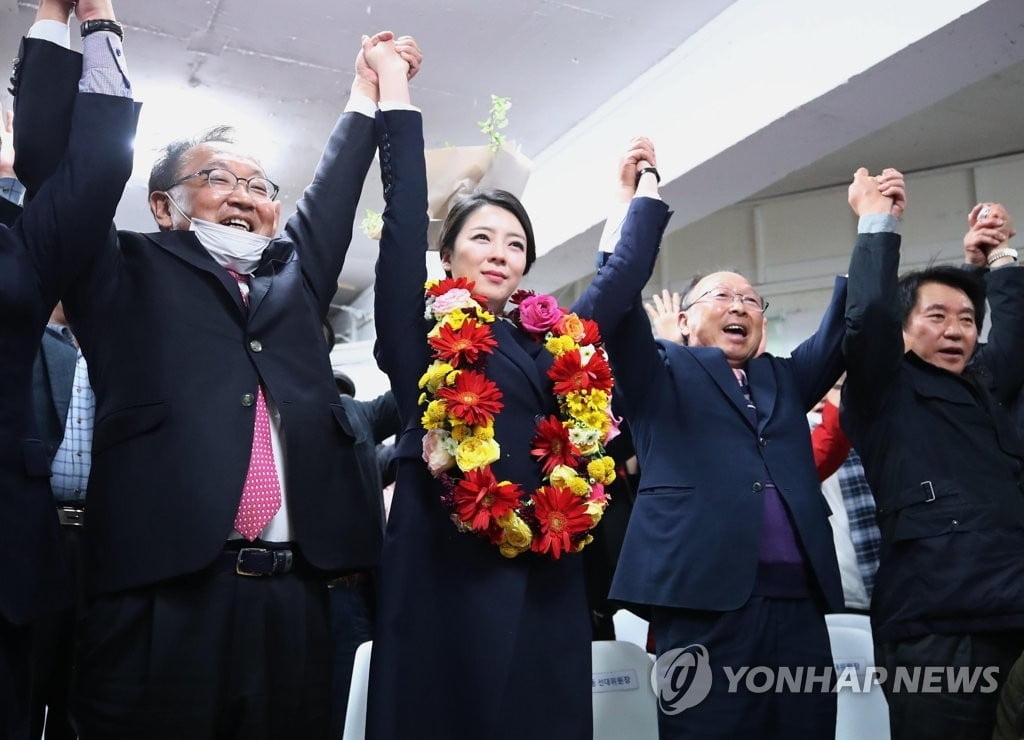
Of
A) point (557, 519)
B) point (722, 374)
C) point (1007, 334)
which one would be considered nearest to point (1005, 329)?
point (1007, 334)

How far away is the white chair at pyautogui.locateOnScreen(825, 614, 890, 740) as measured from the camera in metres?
2.72

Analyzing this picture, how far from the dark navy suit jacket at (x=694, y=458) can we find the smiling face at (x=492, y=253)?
0.69 ft

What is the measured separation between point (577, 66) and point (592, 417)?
291 centimetres

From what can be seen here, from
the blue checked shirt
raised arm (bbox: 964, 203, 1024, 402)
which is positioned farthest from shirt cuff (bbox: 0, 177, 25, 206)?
raised arm (bbox: 964, 203, 1024, 402)

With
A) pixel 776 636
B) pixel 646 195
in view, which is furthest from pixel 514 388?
pixel 776 636

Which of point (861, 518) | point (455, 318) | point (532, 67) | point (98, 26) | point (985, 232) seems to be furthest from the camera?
point (532, 67)

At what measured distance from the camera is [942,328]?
287 centimetres

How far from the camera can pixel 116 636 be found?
1519mm

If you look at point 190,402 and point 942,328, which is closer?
point 190,402

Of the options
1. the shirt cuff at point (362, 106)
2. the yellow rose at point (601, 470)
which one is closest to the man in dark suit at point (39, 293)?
the shirt cuff at point (362, 106)

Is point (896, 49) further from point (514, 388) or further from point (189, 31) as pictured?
point (189, 31)

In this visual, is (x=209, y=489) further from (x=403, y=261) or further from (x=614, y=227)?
(x=614, y=227)

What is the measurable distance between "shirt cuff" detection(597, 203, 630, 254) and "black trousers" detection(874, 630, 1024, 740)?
1213 mm

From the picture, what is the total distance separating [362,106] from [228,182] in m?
0.32
